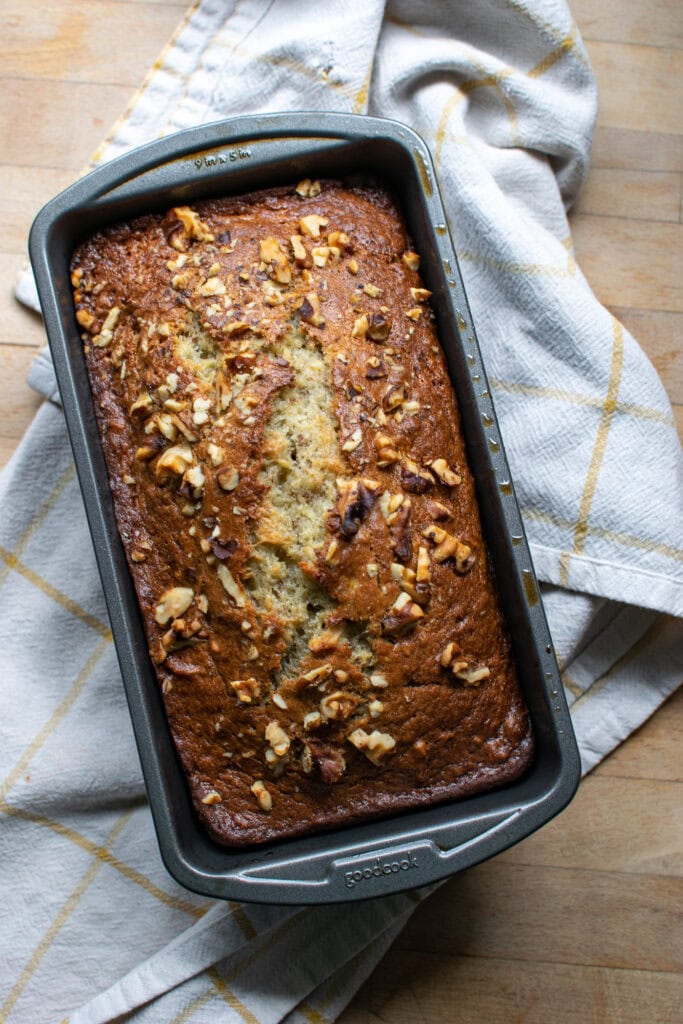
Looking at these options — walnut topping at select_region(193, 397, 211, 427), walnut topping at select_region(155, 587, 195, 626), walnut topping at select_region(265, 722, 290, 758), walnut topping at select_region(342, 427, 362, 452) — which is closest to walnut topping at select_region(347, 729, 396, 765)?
walnut topping at select_region(265, 722, 290, 758)

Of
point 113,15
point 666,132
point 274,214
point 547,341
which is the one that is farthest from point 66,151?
point 666,132

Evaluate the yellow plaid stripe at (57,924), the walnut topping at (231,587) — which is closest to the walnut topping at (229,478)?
the walnut topping at (231,587)

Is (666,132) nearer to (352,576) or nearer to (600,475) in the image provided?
(600,475)

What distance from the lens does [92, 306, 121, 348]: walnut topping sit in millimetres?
1559

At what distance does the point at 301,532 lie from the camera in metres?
1.44

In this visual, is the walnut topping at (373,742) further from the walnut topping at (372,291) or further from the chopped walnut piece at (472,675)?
the walnut topping at (372,291)

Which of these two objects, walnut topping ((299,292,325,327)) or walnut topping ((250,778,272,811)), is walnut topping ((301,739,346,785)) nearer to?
walnut topping ((250,778,272,811))

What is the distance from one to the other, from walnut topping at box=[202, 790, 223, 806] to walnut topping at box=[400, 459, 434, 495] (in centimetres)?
61

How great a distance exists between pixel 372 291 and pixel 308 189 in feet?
0.82

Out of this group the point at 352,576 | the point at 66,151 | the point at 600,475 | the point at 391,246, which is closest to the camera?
the point at 352,576

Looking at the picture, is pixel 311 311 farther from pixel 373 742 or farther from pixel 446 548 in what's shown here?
pixel 373 742

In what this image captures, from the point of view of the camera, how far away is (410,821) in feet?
4.86

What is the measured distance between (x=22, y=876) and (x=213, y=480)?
0.93 m

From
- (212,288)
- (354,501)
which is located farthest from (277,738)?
(212,288)
